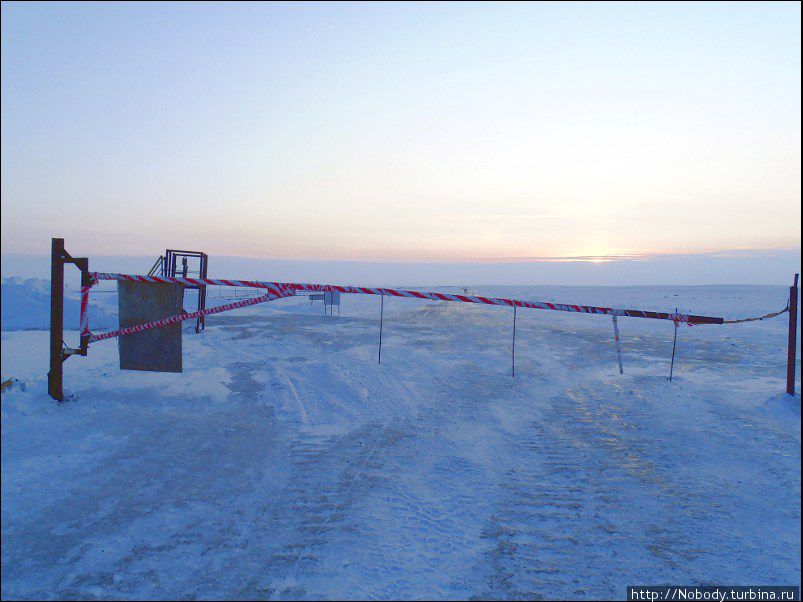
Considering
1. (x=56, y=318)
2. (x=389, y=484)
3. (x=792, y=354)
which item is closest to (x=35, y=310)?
(x=56, y=318)

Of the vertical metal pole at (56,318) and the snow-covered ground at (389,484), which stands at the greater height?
the vertical metal pole at (56,318)

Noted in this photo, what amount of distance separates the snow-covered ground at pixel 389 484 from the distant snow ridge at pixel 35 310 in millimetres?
10507

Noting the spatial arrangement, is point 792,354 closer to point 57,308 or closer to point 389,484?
point 389,484

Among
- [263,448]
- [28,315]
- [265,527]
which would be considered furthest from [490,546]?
[28,315]

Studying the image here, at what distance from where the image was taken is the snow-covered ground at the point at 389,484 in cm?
393

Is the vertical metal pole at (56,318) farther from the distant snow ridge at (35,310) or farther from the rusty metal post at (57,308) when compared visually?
the distant snow ridge at (35,310)

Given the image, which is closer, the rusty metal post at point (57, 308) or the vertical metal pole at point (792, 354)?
the rusty metal post at point (57, 308)

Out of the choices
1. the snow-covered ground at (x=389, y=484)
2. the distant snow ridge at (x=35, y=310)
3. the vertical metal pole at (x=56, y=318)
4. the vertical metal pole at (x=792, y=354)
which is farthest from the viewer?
the distant snow ridge at (x=35, y=310)

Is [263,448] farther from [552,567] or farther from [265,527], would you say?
[552,567]

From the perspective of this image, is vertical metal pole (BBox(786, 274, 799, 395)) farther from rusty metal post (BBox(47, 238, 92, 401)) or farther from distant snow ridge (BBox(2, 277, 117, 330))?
distant snow ridge (BBox(2, 277, 117, 330))

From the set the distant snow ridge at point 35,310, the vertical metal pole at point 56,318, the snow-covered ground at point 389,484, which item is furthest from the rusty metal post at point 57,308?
the distant snow ridge at point 35,310

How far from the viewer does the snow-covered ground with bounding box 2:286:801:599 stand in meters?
3.93

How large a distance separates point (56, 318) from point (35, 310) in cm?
1642

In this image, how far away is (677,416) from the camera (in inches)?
328
